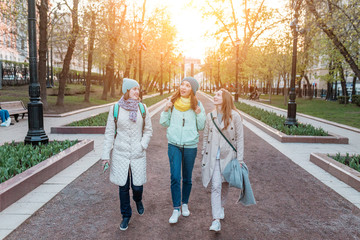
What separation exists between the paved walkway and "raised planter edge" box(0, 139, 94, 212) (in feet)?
0.34

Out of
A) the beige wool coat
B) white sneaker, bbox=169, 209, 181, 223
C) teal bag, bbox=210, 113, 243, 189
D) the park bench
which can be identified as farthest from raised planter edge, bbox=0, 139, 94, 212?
the park bench

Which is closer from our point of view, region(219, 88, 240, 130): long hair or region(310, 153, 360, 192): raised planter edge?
region(219, 88, 240, 130): long hair

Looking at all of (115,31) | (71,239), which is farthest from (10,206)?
(115,31)

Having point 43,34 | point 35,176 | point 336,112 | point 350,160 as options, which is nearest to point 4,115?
point 43,34

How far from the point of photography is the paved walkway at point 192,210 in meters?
3.71

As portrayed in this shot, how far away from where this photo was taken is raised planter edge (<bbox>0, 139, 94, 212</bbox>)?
14.1 feet

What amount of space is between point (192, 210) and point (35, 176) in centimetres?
251

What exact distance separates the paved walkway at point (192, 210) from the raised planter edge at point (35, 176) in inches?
4.1

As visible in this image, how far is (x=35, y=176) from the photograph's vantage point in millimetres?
5035

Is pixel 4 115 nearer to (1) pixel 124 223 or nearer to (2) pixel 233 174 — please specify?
(1) pixel 124 223

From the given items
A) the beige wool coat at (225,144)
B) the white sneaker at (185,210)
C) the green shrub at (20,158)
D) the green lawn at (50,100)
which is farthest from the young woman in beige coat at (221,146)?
the green lawn at (50,100)

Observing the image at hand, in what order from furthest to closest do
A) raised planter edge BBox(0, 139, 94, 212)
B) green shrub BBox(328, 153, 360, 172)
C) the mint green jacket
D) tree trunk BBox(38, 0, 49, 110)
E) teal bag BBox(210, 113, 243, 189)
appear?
tree trunk BBox(38, 0, 49, 110), green shrub BBox(328, 153, 360, 172), raised planter edge BBox(0, 139, 94, 212), the mint green jacket, teal bag BBox(210, 113, 243, 189)

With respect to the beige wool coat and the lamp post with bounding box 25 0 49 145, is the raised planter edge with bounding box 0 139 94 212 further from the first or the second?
the beige wool coat

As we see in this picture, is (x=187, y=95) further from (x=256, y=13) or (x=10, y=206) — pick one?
(x=256, y=13)
